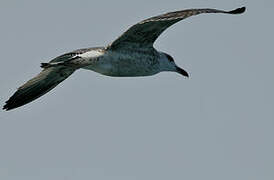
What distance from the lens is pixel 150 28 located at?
1953cm

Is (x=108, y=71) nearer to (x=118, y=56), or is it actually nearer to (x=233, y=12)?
(x=118, y=56)

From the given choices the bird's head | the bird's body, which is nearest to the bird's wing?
the bird's body

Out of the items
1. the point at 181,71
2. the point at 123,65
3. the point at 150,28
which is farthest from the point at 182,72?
the point at 150,28

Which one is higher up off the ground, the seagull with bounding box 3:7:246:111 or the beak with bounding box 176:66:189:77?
the seagull with bounding box 3:7:246:111

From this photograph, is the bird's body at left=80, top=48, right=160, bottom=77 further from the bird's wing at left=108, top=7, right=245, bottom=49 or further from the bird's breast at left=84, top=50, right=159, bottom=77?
the bird's wing at left=108, top=7, right=245, bottom=49

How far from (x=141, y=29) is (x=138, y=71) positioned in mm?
1442

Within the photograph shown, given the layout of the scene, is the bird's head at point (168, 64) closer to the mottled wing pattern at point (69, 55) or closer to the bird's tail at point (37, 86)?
the mottled wing pattern at point (69, 55)

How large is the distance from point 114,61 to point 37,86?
2543 millimetres

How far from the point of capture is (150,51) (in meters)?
20.9

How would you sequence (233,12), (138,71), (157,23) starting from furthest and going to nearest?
1. (138,71)
2. (157,23)
3. (233,12)

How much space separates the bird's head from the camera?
21.6 meters

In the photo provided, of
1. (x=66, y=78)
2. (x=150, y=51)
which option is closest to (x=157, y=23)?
(x=150, y=51)

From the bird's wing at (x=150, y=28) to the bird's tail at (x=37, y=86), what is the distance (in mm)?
2011

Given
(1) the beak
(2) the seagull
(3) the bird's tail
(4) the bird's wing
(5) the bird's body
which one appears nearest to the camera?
(4) the bird's wing
